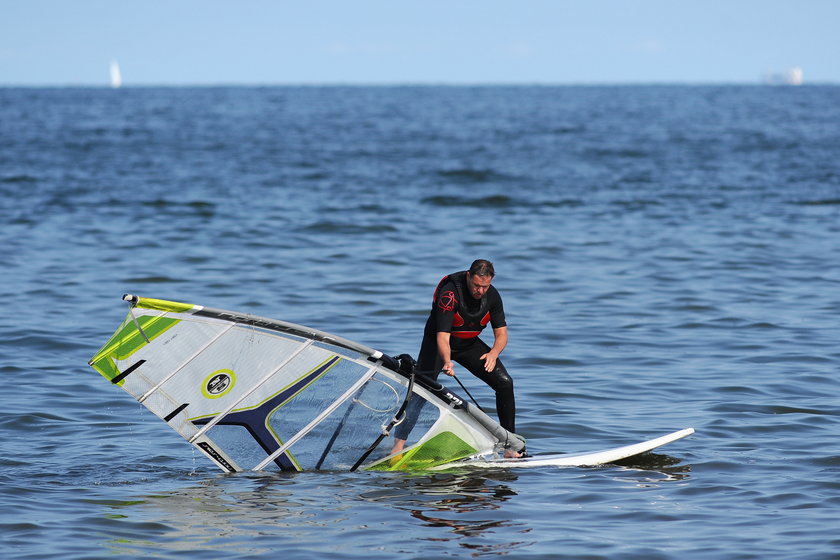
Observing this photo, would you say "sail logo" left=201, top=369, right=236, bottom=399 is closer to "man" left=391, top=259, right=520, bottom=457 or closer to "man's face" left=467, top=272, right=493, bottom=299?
"man" left=391, top=259, right=520, bottom=457

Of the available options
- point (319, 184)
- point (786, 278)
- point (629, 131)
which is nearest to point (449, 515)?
point (786, 278)

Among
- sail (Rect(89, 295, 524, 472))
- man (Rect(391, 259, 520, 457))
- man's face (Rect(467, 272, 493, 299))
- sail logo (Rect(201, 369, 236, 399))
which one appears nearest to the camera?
sail (Rect(89, 295, 524, 472))

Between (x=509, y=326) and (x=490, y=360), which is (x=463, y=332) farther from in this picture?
(x=509, y=326)

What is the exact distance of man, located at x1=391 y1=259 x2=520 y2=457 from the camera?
372 inches

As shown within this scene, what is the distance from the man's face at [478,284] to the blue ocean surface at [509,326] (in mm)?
1624

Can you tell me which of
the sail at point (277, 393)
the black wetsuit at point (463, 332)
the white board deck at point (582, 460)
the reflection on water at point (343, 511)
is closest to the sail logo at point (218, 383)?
the sail at point (277, 393)

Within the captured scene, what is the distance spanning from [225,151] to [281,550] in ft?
137

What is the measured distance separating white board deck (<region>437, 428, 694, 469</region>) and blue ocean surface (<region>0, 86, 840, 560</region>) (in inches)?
5.3

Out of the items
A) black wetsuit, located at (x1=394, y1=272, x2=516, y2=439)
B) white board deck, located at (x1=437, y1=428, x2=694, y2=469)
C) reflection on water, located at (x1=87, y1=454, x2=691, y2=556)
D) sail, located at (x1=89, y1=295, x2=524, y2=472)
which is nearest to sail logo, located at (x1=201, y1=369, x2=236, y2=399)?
sail, located at (x1=89, y1=295, x2=524, y2=472)

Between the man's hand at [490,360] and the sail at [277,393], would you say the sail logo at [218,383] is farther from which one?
the man's hand at [490,360]

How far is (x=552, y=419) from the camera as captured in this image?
11711 millimetres

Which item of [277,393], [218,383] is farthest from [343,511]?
[218,383]

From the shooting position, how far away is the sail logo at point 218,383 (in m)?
9.05

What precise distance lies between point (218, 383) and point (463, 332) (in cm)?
221
